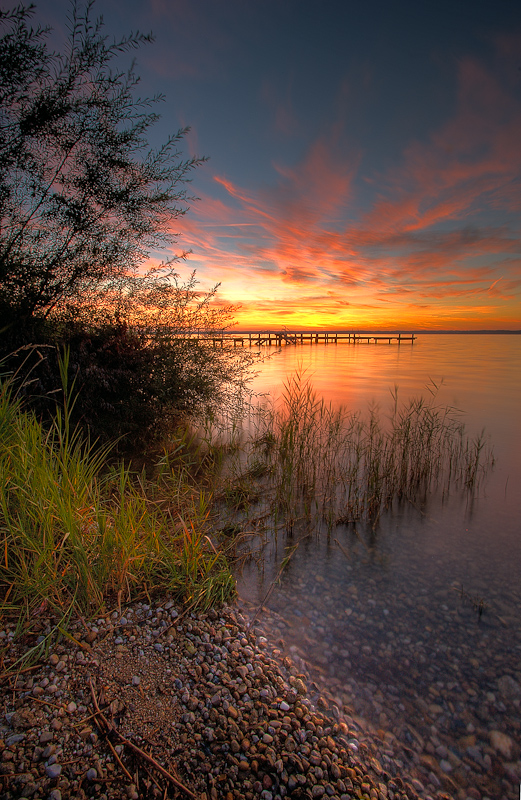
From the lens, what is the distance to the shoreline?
179 cm

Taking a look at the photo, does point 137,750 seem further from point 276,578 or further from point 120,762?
point 276,578

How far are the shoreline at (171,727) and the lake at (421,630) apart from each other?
1.03ft

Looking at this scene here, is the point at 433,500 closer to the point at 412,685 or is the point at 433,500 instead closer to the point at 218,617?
the point at 412,685

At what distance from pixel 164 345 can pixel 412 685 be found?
21.2 feet

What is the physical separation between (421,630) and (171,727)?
8.23 ft

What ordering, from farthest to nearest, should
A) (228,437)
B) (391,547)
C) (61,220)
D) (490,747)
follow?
(228,437)
(61,220)
(391,547)
(490,747)

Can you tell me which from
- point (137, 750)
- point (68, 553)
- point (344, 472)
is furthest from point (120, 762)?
point (344, 472)

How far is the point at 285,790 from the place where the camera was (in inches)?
Answer: 74.9

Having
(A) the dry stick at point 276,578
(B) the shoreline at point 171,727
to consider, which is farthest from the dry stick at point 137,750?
(A) the dry stick at point 276,578

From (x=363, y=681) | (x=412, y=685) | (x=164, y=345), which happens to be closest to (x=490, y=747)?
(x=412, y=685)

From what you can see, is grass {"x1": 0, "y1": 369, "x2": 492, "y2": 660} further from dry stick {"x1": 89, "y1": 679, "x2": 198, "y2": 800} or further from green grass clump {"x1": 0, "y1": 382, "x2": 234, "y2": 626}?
dry stick {"x1": 89, "y1": 679, "x2": 198, "y2": 800}

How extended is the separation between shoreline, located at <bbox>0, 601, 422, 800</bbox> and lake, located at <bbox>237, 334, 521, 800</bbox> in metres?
0.31

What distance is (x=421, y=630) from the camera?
3529 mm

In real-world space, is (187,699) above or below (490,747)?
above
